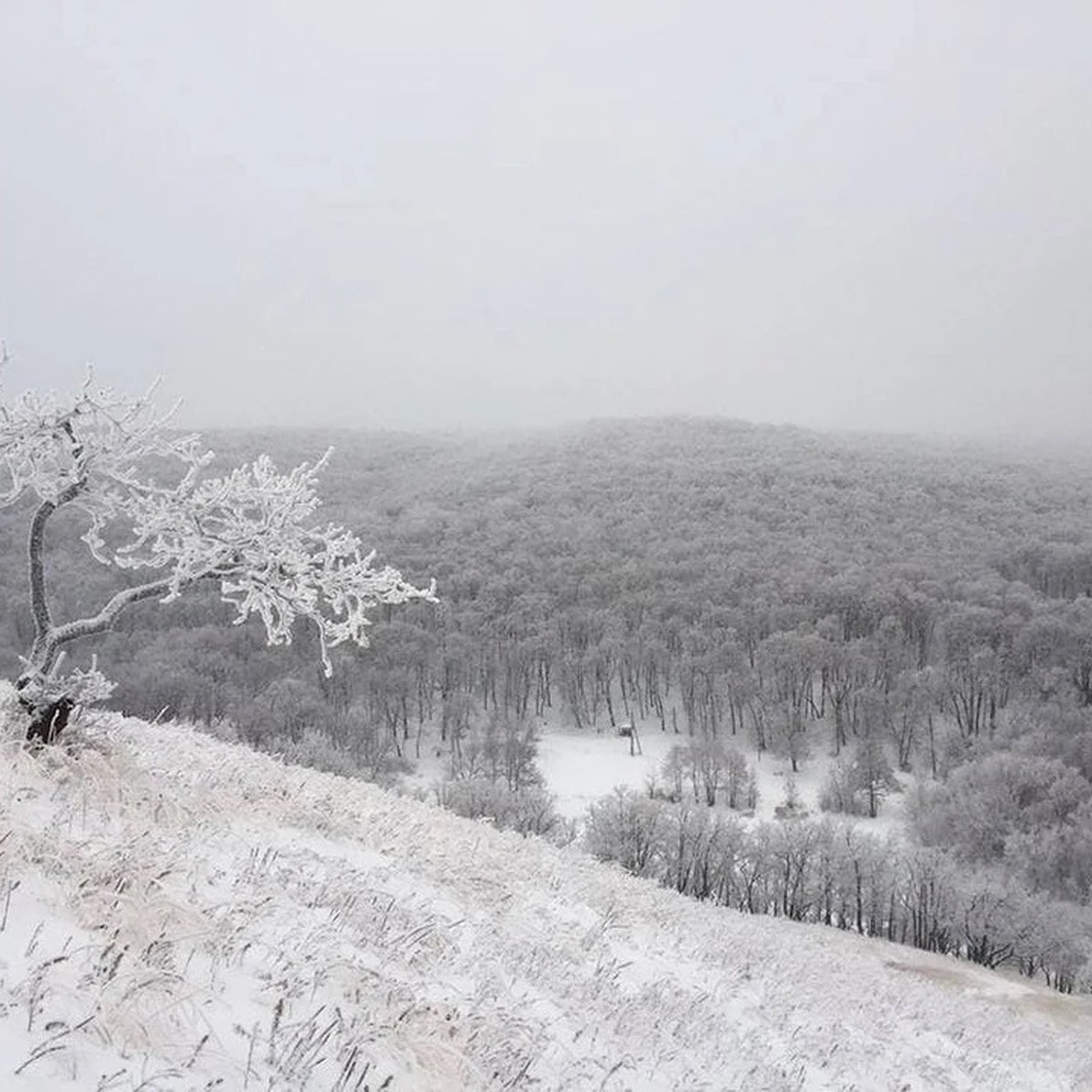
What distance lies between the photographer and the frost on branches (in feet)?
30.7

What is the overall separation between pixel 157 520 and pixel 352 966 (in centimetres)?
568

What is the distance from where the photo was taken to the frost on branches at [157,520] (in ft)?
30.7

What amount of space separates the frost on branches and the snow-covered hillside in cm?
177

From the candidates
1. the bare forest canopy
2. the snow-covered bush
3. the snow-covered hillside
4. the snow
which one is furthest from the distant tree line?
the snow-covered hillside

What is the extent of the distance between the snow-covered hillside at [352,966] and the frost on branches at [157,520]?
177 cm

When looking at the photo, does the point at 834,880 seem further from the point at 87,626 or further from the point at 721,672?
the point at 87,626

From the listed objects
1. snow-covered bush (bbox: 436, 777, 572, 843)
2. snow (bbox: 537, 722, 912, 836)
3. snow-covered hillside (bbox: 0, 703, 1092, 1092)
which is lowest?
snow (bbox: 537, 722, 912, 836)

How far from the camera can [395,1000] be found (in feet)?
18.1

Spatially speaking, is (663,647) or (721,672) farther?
(663,647)

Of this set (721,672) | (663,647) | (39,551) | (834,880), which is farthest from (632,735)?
(39,551)

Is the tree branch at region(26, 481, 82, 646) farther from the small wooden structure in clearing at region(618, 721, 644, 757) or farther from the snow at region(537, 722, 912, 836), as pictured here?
the small wooden structure in clearing at region(618, 721, 644, 757)

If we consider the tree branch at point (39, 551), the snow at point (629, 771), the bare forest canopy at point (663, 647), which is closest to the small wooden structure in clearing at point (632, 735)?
the snow at point (629, 771)

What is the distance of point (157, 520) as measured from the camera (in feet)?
30.5

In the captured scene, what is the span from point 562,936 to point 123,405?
26.0 feet
